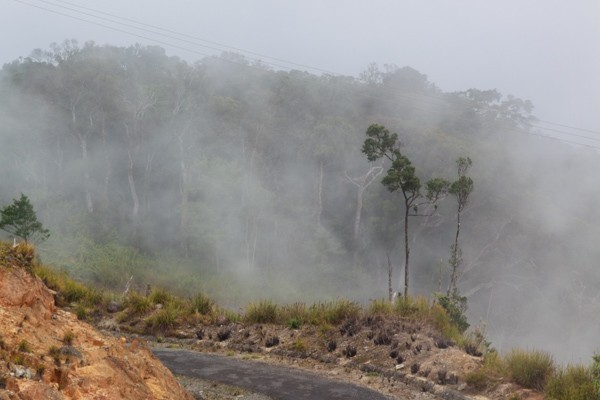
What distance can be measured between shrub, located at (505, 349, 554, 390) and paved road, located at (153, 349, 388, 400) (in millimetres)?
2754

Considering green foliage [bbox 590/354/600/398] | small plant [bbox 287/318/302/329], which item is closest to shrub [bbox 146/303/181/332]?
small plant [bbox 287/318/302/329]

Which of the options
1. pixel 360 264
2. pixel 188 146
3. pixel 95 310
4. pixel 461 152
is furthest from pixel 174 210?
pixel 95 310

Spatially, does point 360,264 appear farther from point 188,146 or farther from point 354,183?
point 188,146

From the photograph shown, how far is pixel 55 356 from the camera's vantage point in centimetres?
688

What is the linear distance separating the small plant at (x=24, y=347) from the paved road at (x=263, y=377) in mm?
5772

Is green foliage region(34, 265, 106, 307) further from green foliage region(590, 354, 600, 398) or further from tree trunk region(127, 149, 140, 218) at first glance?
tree trunk region(127, 149, 140, 218)

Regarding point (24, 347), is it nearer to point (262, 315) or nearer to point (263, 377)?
point (263, 377)

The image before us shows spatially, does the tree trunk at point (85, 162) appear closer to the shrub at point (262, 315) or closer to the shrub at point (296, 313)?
the shrub at point (262, 315)

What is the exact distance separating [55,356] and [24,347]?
357mm

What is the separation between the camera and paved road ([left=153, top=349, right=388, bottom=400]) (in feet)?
38.6

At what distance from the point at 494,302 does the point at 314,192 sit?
59.0 feet

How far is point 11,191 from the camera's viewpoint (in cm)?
4944

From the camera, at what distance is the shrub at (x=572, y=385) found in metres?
9.84

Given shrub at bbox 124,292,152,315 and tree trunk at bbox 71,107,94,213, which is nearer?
shrub at bbox 124,292,152,315
